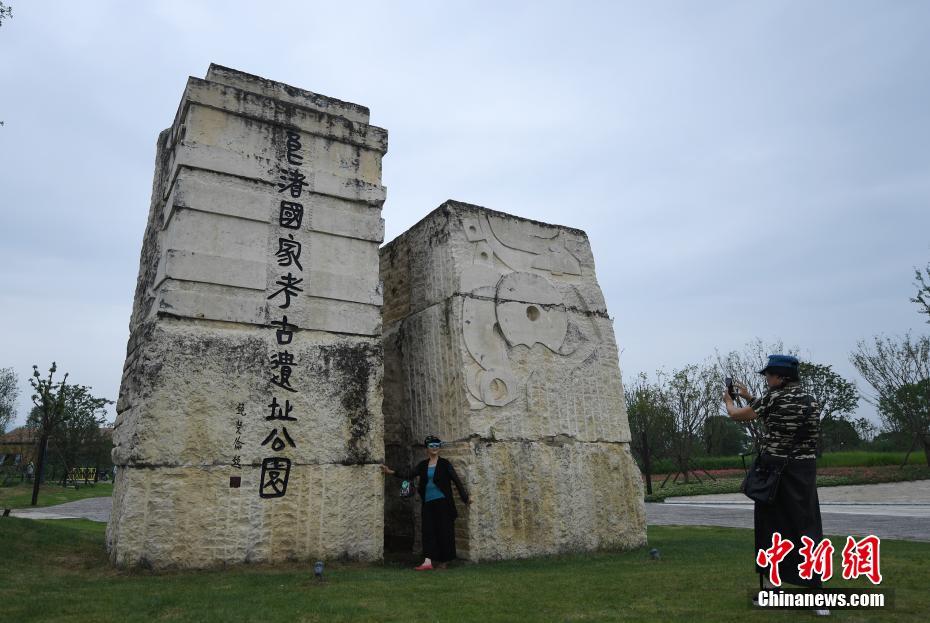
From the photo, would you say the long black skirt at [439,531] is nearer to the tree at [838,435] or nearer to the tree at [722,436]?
the tree at [722,436]

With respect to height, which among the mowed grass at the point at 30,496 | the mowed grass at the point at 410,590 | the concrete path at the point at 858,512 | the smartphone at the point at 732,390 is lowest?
the concrete path at the point at 858,512

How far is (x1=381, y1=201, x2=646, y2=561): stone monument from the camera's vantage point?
20.2ft

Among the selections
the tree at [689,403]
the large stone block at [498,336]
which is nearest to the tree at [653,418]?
the tree at [689,403]

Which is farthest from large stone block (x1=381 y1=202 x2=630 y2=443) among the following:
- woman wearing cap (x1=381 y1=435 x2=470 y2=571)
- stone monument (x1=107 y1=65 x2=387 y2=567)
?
stone monument (x1=107 y1=65 x2=387 y2=567)

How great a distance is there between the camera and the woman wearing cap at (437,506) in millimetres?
5699

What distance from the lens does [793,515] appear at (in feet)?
11.7

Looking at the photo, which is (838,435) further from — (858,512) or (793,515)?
(793,515)

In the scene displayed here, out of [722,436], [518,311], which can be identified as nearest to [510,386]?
[518,311]

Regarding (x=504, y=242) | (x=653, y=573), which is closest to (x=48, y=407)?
(x=504, y=242)

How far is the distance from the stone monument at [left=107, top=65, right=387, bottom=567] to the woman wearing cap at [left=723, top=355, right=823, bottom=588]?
344cm

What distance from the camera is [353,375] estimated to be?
6152mm

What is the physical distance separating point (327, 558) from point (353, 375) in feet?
5.28

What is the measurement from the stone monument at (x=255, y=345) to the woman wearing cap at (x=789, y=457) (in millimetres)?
3437

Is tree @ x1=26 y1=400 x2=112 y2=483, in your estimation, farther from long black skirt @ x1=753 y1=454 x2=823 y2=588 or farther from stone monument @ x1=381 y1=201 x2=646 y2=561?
long black skirt @ x1=753 y1=454 x2=823 y2=588
